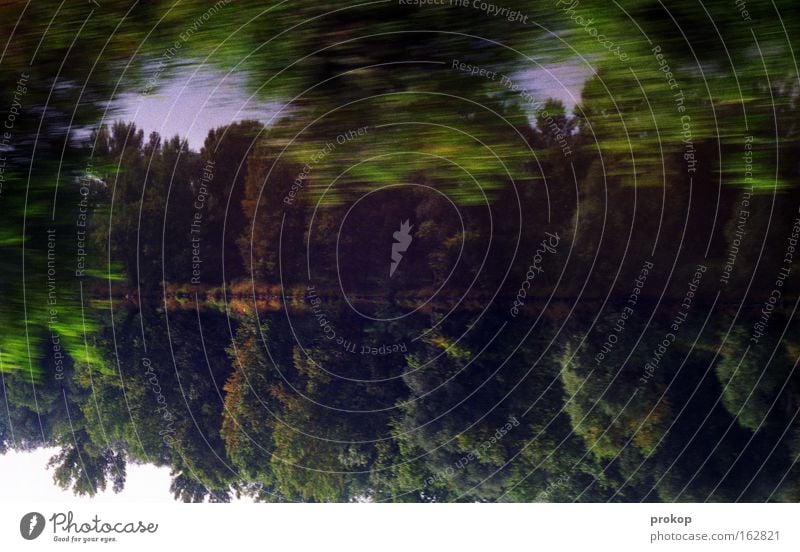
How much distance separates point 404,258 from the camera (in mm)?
5543

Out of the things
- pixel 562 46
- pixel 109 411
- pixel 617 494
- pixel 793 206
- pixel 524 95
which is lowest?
pixel 617 494

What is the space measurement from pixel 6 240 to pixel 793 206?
5.91m

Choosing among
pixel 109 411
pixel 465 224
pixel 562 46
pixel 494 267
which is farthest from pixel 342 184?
pixel 109 411

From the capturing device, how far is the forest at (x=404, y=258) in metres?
5.32

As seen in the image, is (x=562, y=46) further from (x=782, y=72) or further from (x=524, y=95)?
(x=782, y=72)

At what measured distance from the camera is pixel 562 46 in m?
5.25

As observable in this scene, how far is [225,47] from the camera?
5.41 metres

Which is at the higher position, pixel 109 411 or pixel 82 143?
pixel 82 143

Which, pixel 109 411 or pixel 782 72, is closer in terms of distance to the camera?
pixel 782 72

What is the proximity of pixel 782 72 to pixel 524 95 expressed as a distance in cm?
183

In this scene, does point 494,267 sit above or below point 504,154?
below

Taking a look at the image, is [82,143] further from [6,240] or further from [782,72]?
[782,72]

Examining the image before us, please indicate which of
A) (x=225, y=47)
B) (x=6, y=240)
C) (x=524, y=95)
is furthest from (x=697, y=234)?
(x=6, y=240)

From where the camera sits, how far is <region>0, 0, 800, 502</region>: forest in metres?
5.32
